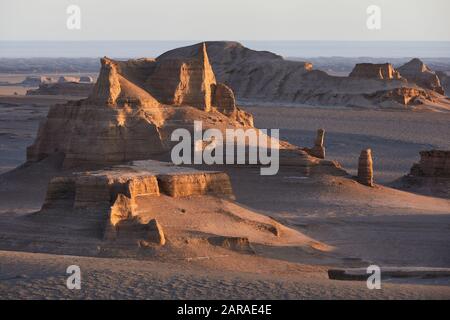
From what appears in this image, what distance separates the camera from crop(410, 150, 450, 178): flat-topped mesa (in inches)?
1410

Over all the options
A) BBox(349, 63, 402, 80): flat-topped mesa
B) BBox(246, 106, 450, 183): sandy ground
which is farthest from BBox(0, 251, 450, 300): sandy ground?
BBox(349, 63, 402, 80): flat-topped mesa

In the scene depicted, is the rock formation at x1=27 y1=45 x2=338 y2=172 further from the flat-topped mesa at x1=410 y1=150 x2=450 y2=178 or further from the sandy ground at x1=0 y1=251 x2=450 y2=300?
the sandy ground at x1=0 y1=251 x2=450 y2=300

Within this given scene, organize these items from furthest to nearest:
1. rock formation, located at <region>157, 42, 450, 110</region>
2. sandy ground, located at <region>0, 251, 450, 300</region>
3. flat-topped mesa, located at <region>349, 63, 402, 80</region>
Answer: flat-topped mesa, located at <region>349, 63, 402, 80</region>
rock formation, located at <region>157, 42, 450, 110</region>
sandy ground, located at <region>0, 251, 450, 300</region>

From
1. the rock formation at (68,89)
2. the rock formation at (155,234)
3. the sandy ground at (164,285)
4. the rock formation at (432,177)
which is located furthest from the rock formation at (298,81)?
the sandy ground at (164,285)

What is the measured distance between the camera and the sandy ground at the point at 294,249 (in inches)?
627

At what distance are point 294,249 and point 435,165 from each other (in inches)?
532

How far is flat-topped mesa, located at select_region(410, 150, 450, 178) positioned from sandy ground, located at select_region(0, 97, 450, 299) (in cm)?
182

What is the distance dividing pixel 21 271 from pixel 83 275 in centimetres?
109

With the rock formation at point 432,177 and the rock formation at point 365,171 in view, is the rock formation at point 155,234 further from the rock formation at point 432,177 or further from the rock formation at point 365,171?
the rock formation at point 432,177

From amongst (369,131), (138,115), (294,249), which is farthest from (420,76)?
(294,249)
